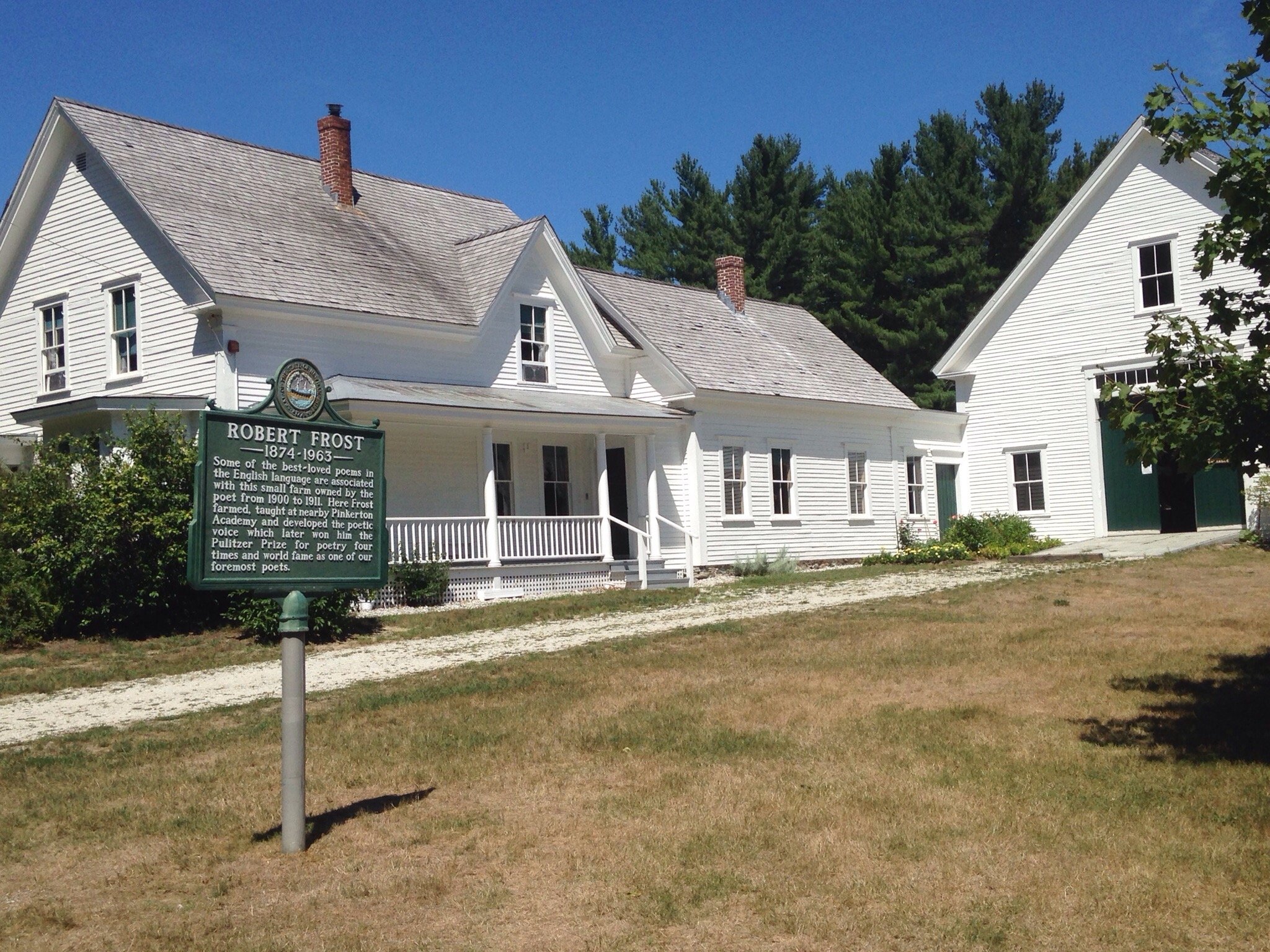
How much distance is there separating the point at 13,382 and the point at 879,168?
34621 millimetres

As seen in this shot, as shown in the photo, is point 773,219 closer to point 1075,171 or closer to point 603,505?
point 1075,171

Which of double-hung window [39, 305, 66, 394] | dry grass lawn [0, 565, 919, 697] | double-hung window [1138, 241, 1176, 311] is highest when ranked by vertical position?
double-hung window [1138, 241, 1176, 311]

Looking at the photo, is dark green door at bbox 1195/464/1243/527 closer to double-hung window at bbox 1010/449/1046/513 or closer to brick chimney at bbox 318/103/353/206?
double-hung window at bbox 1010/449/1046/513

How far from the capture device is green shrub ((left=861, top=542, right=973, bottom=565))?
25719mm

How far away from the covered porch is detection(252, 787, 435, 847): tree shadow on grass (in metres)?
11.3

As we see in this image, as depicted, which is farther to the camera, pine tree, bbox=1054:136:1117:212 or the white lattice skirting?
pine tree, bbox=1054:136:1117:212

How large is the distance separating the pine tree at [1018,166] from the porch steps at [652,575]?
26.7 meters

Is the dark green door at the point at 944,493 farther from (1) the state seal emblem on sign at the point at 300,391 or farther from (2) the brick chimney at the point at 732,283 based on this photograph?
(1) the state seal emblem on sign at the point at 300,391

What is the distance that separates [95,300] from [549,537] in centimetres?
863

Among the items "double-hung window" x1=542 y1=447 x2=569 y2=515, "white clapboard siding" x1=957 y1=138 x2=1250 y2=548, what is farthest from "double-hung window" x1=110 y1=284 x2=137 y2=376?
"white clapboard siding" x1=957 y1=138 x2=1250 y2=548

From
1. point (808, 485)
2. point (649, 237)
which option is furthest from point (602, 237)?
point (808, 485)

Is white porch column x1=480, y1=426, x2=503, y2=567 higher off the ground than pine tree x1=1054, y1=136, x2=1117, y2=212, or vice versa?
pine tree x1=1054, y1=136, x2=1117, y2=212

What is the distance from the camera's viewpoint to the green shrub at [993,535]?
26359 millimetres

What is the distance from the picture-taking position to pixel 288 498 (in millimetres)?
8078
